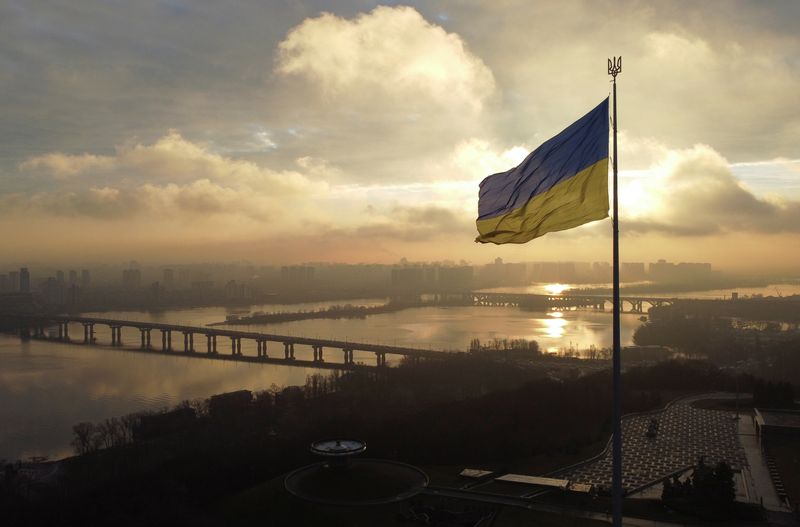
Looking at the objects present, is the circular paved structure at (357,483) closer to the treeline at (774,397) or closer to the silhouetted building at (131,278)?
the treeline at (774,397)

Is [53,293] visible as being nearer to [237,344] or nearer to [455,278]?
[237,344]

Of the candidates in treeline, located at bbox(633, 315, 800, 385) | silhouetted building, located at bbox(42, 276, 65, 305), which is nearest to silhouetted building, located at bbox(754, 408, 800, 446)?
treeline, located at bbox(633, 315, 800, 385)

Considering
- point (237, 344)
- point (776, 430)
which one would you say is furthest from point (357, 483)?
point (237, 344)

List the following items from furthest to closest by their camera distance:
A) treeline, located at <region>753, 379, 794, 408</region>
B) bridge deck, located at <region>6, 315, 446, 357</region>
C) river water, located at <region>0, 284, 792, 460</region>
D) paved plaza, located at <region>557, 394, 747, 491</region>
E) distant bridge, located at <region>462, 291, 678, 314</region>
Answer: distant bridge, located at <region>462, 291, 678, 314</region>
bridge deck, located at <region>6, 315, 446, 357</region>
river water, located at <region>0, 284, 792, 460</region>
treeline, located at <region>753, 379, 794, 408</region>
paved plaza, located at <region>557, 394, 747, 491</region>

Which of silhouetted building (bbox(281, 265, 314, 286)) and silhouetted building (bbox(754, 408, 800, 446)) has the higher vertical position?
silhouetted building (bbox(281, 265, 314, 286))

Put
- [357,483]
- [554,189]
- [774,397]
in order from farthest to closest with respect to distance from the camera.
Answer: [774,397], [357,483], [554,189]

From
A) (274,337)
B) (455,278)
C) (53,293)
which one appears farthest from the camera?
(455,278)

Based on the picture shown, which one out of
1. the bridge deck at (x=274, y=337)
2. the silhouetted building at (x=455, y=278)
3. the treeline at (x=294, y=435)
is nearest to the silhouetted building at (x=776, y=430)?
the treeline at (x=294, y=435)

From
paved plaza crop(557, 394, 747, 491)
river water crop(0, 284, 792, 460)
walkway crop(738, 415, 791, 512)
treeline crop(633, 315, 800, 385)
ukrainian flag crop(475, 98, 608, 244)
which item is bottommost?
river water crop(0, 284, 792, 460)

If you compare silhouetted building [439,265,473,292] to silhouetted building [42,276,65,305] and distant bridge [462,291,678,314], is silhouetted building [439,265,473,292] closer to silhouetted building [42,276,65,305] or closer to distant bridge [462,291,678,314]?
distant bridge [462,291,678,314]
